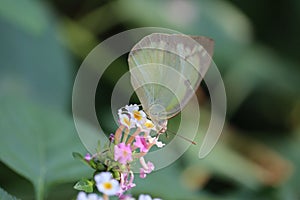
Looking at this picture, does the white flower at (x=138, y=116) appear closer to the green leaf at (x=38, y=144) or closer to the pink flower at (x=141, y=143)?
the pink flower at (x=141, y=143)

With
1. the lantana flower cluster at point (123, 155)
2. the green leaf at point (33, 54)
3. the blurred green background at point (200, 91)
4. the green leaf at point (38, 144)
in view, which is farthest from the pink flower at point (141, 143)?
the green leaf at point (33, 54)

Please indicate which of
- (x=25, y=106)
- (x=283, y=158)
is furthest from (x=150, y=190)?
(x=283, y=158)

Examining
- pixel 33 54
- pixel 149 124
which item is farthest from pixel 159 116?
pixel 33 54

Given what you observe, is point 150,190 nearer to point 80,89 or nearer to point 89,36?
point 80,89

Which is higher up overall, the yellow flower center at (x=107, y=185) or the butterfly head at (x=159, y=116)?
the butterfly head at (x=159, y=116)

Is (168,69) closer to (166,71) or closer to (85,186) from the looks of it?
(166,71)

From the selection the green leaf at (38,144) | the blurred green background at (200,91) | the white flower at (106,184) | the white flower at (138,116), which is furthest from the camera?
the blurred green background at (200,91)

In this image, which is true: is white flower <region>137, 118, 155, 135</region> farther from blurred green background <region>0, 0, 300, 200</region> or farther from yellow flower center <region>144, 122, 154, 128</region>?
blurred green background <region>0, 0, 300, 200</region>

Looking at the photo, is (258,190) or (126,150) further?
(258,190)
